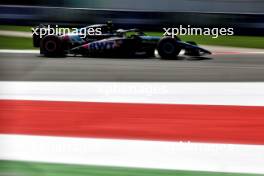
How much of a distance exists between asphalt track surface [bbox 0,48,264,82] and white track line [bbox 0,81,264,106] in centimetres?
10

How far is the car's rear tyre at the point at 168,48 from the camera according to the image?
196 inches

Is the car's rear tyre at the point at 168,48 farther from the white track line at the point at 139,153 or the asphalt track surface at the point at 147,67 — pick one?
the white track line at the point at 139,153

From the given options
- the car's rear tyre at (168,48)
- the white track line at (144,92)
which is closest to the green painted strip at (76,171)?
the car's rear tyre at (168,48)

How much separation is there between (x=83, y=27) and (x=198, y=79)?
183 centimetres

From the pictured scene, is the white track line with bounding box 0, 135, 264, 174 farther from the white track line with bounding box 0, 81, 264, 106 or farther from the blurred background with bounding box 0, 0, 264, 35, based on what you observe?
the white track line with bounding box 0, 81, 264, 106

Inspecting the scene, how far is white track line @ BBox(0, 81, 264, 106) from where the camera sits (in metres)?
5.89

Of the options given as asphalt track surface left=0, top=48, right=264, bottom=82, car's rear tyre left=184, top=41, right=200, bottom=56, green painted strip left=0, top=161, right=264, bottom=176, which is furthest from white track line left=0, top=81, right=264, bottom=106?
green painted strip left=0, top=161, right=264, bottom=176

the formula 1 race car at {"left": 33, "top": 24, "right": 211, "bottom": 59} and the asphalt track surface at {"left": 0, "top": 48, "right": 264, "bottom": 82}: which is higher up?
the formula 1 race car at {"left": 33, "top": 24, "right": 211, "bottom": 59}

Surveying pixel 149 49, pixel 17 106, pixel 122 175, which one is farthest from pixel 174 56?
pixel 122 175

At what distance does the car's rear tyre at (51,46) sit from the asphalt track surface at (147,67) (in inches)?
3.2

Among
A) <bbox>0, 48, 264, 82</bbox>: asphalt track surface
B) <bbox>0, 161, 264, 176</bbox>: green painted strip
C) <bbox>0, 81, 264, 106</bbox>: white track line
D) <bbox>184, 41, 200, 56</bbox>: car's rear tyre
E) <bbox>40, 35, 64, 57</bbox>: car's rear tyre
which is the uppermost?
<bbox>40, 35, 64, 57</bbox>: car's rear tyre

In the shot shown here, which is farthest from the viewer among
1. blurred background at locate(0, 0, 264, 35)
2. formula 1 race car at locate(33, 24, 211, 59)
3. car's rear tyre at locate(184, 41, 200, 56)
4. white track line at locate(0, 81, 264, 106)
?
white track line at locate(0, 81, 264, 106)

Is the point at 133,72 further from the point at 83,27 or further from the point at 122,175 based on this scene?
the point at 122,175

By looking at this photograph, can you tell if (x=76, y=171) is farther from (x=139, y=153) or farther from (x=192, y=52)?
(x=192, y=52)
